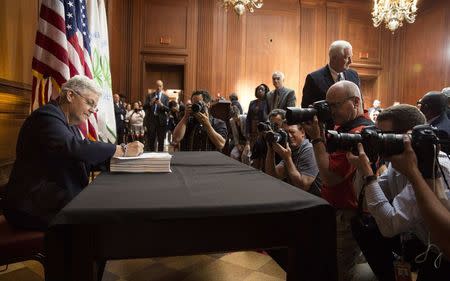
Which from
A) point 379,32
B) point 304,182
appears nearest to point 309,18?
point 379,32

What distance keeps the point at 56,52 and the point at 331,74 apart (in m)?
2.00

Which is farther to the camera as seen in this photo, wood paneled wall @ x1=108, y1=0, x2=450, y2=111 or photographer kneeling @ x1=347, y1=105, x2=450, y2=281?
wood paneled wall @ x1=108, y1=0, x2=450, y2=111

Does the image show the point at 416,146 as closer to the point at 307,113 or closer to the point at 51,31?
the point at 307,113

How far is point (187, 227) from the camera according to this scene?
37.4 inches

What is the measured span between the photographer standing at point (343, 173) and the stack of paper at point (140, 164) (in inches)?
27.7

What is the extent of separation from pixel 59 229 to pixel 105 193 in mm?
240

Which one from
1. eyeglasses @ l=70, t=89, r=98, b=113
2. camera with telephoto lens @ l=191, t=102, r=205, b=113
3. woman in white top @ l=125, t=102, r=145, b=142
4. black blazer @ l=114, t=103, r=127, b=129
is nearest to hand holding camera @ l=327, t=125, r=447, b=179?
eyeglasses @ l=70, t=89, r=98, b=113

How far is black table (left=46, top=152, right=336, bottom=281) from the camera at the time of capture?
2.86 ft

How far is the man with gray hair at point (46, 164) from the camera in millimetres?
1582

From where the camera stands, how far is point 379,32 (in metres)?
10.7

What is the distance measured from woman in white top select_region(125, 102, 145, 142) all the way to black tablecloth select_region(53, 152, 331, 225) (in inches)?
245

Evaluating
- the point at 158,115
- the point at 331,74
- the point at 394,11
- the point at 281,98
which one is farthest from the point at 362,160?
the point at 394,11

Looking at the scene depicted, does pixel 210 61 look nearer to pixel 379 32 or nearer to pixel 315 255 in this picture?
pixel 379 32

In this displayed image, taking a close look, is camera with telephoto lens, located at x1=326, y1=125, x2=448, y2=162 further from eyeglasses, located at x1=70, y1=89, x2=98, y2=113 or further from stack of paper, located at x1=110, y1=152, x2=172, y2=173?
eyeglasses, located at x1=70, y1=89, x2=98, y2=113
